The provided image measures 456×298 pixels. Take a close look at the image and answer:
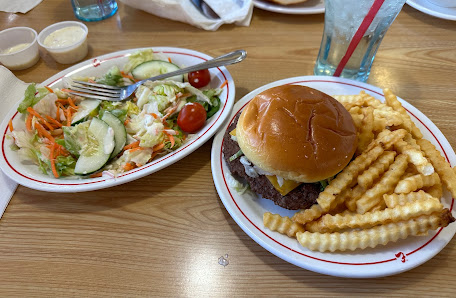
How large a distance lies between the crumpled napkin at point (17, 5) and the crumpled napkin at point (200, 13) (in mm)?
1040

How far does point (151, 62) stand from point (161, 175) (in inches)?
33.9

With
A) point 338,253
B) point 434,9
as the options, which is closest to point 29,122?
point 338,253

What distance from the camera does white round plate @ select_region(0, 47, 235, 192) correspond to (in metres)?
1.66

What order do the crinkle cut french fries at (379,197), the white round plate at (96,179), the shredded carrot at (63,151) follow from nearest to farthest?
the crinkle cut french fries at (379,197)
the white round plate at (96,179)
the shredded carrot at (63,151)

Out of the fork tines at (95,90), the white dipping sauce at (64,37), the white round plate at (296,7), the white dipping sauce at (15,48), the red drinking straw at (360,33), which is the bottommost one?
the fork tines at (95,90)

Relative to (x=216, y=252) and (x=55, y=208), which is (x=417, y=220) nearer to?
(x=216, y=252)

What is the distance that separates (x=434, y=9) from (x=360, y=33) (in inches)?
56.0

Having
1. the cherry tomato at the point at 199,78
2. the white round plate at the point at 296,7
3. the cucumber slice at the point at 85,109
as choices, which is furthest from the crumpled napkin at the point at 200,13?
the cucumber slice at the point at 85,109

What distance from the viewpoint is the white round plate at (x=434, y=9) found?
2.72m

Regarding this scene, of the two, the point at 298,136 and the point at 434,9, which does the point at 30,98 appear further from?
the point at 434,9

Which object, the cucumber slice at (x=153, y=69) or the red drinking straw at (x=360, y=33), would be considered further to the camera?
the cucumber slice at (x=153, y=69)

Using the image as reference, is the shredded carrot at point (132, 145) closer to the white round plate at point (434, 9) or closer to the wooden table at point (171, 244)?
the wooden table at point (171, 244)

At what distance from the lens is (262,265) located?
1520 millimetres

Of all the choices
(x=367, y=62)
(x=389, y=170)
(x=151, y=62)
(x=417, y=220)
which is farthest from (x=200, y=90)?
(x=417, y=220)
